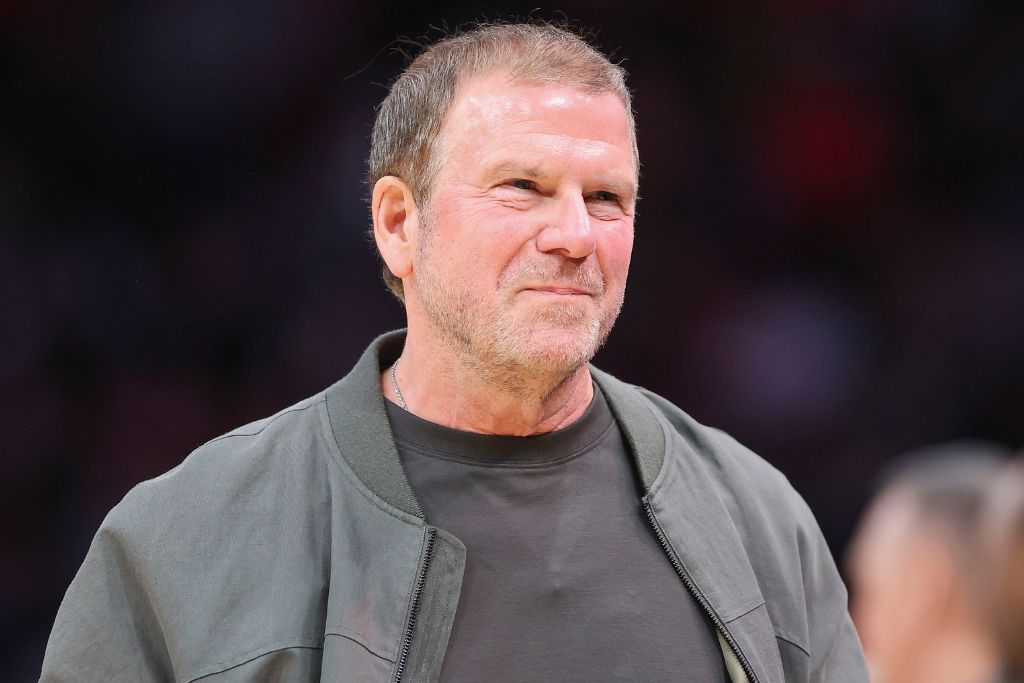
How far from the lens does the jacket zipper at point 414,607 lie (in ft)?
5.46

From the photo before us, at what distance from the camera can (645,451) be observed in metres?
2.00

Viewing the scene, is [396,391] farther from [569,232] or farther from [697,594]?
[697,594]

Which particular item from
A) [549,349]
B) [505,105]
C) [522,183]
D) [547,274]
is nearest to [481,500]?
[549,349]

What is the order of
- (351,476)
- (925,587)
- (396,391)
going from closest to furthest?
(351,476) → (396,391) → (925,587)

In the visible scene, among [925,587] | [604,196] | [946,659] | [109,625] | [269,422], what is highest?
[604,196]

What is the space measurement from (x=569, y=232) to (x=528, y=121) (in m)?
0.19

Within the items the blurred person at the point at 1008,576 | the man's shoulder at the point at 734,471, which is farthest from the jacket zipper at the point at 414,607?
the blurred person at the point at 1008,576

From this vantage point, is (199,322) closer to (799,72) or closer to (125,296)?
(125,296)

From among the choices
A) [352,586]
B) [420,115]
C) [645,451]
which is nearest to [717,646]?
[645,451]

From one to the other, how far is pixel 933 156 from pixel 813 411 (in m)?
1.18

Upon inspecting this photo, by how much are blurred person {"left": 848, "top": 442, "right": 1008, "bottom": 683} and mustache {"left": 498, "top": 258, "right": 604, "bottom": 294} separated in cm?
139

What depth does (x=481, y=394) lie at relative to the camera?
6.31 feet

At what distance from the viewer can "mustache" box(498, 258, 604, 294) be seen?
6.08 ft

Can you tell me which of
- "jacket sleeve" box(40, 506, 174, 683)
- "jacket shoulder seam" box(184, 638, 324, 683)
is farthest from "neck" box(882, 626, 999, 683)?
"jacket sleeve" box(40, 506, 174, 683)
